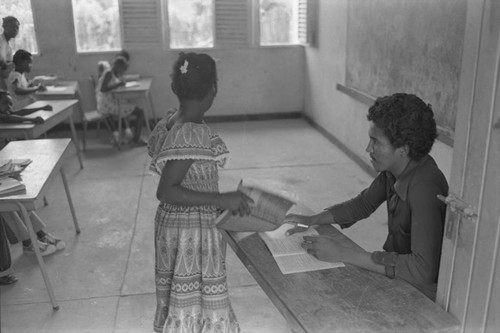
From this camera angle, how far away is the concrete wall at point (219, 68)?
271 inches

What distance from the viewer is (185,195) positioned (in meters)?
1.74

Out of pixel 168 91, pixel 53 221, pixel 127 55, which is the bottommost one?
pixel 53 221

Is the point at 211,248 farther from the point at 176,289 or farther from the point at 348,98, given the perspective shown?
the point at 348,98

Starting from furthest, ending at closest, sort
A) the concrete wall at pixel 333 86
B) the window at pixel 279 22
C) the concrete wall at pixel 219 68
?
1. the window at pixel 279 22
2. the concrete wall at pixel 219 68
3. the concrete wall at pixel 333 86

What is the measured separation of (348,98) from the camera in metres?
5.81

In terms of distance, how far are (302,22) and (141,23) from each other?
2.26m

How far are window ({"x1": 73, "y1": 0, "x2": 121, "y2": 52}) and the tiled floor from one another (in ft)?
4.58

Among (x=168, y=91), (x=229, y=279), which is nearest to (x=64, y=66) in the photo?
(x=168, y=91)

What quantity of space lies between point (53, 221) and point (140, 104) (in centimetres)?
348

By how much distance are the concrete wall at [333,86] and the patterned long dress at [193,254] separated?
11.7ft

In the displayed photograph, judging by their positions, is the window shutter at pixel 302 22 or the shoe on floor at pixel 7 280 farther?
the window shutter at pixel 302 22

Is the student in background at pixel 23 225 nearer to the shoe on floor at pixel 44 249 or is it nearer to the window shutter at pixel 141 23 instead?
the shoe on floor at pixel 44 249

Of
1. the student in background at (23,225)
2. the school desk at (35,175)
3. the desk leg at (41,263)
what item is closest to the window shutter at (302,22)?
the student in background at (23,225)

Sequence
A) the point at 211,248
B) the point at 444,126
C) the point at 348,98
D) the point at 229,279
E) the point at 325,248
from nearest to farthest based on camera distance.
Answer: the point at 325,248 < the point at 211,248 < the point at 229,279 < the point at 444,126 < the point at 348,98
